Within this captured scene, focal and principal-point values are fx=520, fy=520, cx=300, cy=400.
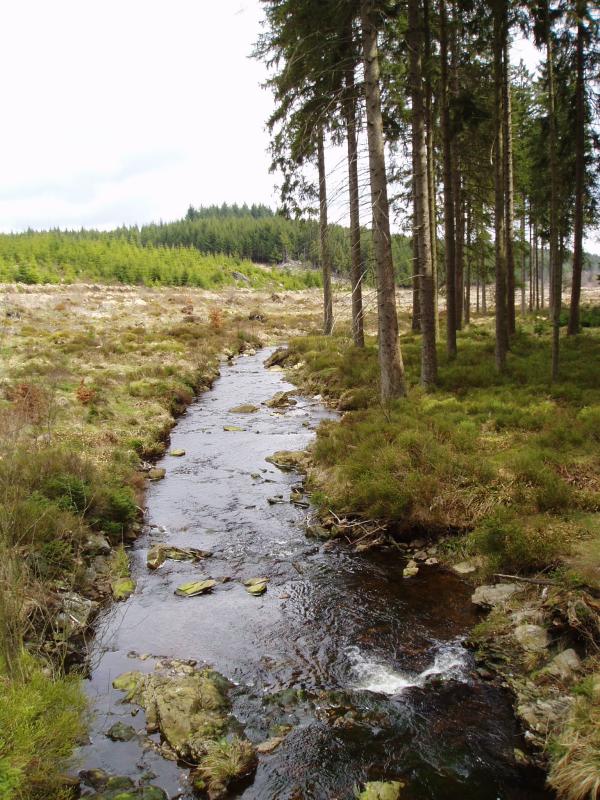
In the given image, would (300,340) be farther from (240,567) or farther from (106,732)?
(106,732)

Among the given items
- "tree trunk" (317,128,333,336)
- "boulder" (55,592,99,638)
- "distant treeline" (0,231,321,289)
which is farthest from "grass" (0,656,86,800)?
"distant treeline" (0,231,321,289)

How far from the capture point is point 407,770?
4.70 metres

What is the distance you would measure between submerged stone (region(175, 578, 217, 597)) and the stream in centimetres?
11

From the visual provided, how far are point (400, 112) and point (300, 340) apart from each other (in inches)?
529

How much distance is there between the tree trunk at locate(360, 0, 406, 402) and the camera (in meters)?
11.6

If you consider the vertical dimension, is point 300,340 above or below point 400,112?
below

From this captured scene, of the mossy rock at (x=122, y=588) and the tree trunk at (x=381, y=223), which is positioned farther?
the tree trunk at (x=381, y=223)

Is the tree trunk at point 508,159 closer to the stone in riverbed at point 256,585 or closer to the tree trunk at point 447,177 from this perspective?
the tree trunk at point 447,177

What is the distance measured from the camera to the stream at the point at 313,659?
4734 mm

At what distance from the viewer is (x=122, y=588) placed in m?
7.91

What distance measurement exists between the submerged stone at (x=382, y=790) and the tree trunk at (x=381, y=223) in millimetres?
9511

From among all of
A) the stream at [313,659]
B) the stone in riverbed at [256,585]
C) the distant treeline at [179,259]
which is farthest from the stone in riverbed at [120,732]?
the distant treeline at [179,259]

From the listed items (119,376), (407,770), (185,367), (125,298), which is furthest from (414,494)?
(125,298)

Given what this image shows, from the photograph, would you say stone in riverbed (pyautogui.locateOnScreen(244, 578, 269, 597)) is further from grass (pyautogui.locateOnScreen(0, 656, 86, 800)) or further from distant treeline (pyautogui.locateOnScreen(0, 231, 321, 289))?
distant treeline (pyautogui.locateOnScreen(0, 231, 321, 289))
